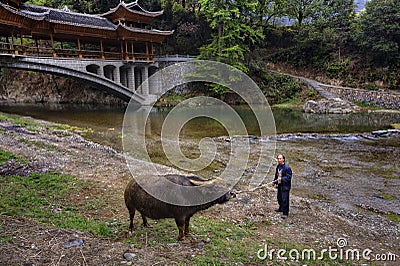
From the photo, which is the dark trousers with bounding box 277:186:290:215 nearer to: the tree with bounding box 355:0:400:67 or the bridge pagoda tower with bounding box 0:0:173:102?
the bridge pagoda tower with bounding box 0:0:173:102

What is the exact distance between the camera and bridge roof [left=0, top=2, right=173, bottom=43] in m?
20.8

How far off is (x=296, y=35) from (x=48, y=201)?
35.3 m

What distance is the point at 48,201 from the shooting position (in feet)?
19.8

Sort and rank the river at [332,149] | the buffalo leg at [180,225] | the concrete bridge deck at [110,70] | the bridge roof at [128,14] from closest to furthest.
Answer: the buffalo leg at [180,225], the river at [332,149], the concrete bridge deck at [110,70], the bridge roof at [128,14]

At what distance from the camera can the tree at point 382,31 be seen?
26.0 meters

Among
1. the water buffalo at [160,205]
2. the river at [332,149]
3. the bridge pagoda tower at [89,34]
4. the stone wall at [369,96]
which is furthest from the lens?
the stone wall at [369,96]

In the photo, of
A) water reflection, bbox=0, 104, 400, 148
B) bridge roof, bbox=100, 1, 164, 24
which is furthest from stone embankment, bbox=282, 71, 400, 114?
bridge roof, bbox=100, 1, 164, 24

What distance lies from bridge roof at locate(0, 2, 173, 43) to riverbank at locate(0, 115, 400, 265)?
1339 centimetres

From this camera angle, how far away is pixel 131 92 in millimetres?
29656

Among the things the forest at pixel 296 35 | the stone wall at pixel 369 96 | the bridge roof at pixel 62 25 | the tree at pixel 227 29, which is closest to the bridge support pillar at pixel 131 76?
the bridge roof at pixel 62 25

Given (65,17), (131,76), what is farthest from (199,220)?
(131,76)

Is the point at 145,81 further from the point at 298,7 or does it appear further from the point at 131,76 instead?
the point at 298,7

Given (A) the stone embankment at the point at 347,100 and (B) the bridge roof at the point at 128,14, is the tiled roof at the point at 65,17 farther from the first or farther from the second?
(A) the stone embankment at the point at 347,100

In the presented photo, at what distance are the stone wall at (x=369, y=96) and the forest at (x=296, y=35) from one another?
6.71ft
